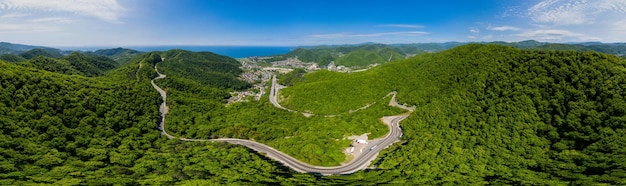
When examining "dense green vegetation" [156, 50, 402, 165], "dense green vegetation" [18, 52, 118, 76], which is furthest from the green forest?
"dense green vegetation" [18, 52, 118, 76]

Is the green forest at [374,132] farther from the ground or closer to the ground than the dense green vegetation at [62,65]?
closer to the ground

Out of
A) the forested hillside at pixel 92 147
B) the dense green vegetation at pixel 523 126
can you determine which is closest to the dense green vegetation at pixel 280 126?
the forested hillside at pixel 92 147

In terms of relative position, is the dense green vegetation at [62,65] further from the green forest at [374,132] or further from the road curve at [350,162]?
the road curve at [350,162]

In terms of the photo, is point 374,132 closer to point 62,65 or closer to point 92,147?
point 92,147

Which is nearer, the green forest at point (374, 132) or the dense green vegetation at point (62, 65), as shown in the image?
the green forest at point (374, 132)

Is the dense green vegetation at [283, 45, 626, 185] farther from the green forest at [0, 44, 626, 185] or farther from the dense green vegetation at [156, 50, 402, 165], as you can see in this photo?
the dense green vegetation at [156, 50, 402, 165]

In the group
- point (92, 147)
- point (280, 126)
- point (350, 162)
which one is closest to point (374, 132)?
point (350, 162)
